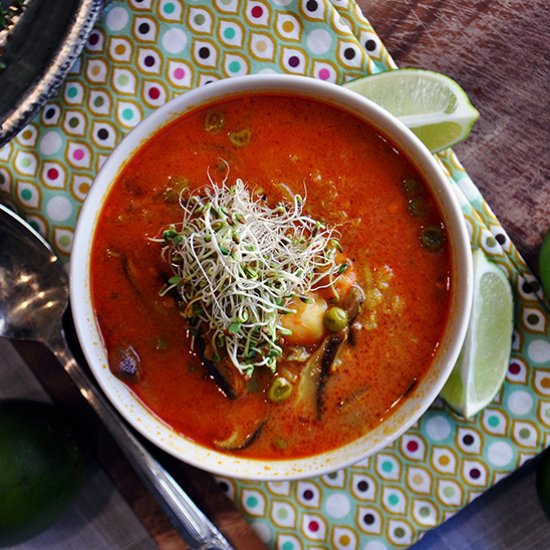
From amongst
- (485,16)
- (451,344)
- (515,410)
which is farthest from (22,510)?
(485,16)

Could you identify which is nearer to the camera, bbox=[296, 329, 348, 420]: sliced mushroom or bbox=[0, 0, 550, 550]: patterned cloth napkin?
bbox=[296, 329, 348, 420]: sliced mushroom

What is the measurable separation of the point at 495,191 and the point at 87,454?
1.69m

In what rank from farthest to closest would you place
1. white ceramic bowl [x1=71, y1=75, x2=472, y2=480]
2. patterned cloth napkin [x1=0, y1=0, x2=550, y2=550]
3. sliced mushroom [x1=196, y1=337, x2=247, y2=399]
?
patterned cloth napkin [x1=0, y1=0, x2=550, y2=550], sliced mushroom [x1=196, y1=337, x2=247, y2=399], white ceramic bowl [x1=71, y1=75, x2=472, y2=480]

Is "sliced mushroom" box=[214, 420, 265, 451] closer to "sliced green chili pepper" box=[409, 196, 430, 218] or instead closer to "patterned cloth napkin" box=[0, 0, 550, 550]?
"patterned cloth napkin" box=[0, 0, 550, 550]

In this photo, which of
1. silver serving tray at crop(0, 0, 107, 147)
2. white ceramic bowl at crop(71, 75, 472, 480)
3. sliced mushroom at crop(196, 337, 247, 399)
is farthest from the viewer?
silver serving tray at crop(0, 0, 107, 147)

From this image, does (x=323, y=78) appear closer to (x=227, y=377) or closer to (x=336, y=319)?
(x=336, y=319)

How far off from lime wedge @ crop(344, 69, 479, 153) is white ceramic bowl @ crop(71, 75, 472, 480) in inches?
11.4

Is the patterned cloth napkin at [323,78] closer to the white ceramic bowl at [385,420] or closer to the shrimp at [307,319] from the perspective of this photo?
the white ceramic bowl at [385,420]

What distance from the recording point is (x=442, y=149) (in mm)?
2422

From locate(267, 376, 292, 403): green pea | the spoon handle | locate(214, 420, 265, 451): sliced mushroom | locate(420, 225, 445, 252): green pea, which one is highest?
locate(420, 225, 445, 252): green pea

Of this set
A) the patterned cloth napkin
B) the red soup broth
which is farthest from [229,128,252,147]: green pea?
the patterned cloth napkin

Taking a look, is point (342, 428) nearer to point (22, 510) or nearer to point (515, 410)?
point (515, 410)

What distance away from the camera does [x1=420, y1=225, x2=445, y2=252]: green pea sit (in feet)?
7.18

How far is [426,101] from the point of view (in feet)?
7.97
